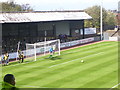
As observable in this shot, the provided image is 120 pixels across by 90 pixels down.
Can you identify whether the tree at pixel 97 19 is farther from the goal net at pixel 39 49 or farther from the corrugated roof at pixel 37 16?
the goal net at pixel 39 49

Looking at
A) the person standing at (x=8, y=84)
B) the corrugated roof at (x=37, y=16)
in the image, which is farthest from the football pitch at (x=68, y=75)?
the corrugated roof at (x=37, y=16)

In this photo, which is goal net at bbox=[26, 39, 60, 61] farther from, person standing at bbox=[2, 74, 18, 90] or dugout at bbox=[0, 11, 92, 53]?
person standing at bbox=[2, 74, 18, 90]

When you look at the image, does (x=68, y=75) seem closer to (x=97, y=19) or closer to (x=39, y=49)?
(x=39, y=49)

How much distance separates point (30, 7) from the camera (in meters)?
109

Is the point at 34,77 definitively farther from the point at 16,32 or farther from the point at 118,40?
the point at 118,40

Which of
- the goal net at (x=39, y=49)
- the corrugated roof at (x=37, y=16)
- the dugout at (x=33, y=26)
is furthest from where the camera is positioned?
the dugout at (x=33, y=26)

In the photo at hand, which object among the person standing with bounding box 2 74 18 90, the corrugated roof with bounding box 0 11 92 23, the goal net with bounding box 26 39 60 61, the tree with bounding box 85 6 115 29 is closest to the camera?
the person standing with bounding box 2 74 18 90

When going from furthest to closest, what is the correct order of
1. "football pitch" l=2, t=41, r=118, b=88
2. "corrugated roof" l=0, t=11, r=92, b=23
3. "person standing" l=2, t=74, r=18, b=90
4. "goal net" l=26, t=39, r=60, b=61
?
"corrugated roof" l=0, t=11, r=92, b=23, "goal net" l=26, t=39, r=60, b=61, "football pitch" l=2, t=41, r=118, b=88, "person standing" l=2, t=74, r=18, b=90

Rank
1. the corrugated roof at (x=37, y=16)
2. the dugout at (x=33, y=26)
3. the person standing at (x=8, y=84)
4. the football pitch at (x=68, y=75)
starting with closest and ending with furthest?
the person standing at (x=8, y=84)
the football pitch at (x=68, y=75)
the corrugated roof at (x=37, y=16)
the dugout at (x=33, y=26)

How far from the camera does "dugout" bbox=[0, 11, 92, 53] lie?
158 ft

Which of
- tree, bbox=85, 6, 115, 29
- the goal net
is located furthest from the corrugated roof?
tree, bbox=85, 6, 115, 29

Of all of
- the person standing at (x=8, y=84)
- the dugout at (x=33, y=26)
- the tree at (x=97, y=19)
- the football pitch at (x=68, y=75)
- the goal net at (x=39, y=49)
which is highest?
the tree at (x=97, y=19)

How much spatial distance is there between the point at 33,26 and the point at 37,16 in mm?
4893

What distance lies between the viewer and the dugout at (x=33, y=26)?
4819 centimetres
